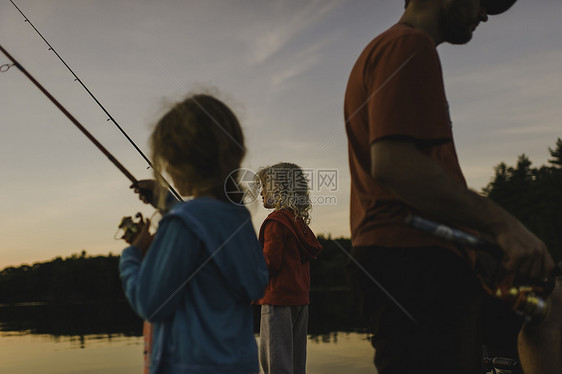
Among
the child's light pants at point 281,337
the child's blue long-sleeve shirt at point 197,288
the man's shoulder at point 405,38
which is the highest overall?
the man's shoulder at point 405,38

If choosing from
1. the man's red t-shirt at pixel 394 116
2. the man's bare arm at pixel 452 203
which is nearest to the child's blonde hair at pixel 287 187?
the man's red t-shirt at pixel 394 116

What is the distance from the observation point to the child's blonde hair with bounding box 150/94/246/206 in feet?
6.81

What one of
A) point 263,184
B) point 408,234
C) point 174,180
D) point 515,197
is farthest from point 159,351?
point 515,197

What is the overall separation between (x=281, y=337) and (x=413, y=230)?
10.5 ft

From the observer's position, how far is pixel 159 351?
6.26 feet

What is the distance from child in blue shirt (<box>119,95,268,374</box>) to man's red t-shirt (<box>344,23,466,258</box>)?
456 mm

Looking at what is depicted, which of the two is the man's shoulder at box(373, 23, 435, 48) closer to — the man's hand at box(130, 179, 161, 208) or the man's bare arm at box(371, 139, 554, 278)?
the man's bare arm at box(371, 139, 554, 278)

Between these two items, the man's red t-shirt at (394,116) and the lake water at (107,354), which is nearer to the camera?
the man's red t-shirt at (394,116)

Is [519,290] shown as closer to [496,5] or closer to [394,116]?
[394,116]

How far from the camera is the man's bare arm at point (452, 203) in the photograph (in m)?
1.65

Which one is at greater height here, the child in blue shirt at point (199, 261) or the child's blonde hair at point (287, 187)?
the child's blonde hair at point (287, 187)

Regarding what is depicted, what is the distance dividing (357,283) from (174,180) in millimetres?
795

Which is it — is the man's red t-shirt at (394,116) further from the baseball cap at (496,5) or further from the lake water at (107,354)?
the lake water at (107,354)

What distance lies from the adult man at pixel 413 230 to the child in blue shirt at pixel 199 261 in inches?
17.7
